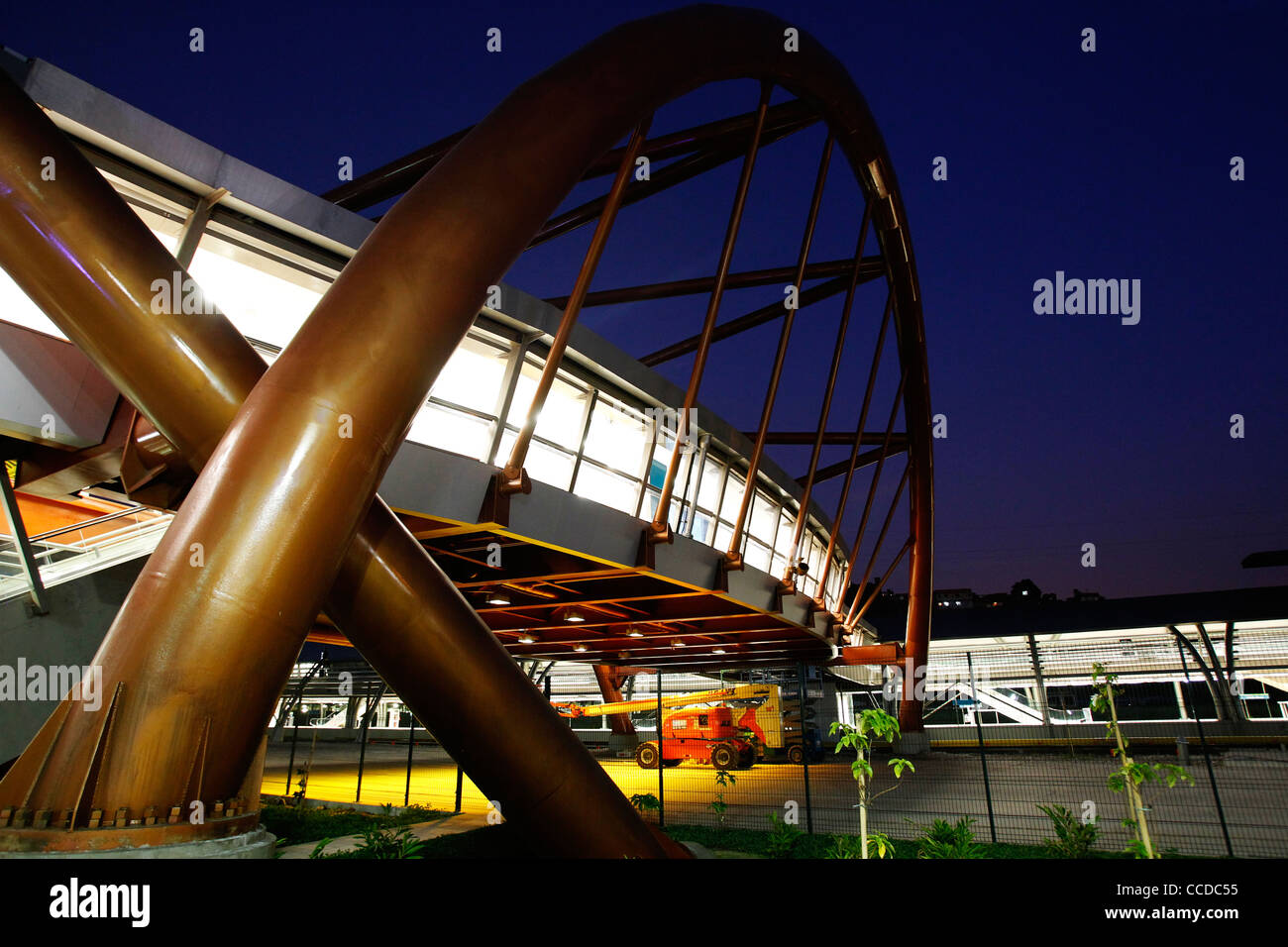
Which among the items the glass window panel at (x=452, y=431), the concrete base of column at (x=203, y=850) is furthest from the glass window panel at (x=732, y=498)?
the concrete base of column at (x=203, y=850)

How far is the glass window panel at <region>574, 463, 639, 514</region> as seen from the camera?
15594mm

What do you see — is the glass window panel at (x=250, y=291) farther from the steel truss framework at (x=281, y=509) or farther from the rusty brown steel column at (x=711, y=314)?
the rusty brown steel column at (x=711, y=314)

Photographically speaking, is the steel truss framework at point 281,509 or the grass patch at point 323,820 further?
the grass patch at point 323,820

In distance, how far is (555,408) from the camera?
1454 centimetres

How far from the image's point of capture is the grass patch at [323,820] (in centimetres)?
1426

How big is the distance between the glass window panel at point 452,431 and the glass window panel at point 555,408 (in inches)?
26.0

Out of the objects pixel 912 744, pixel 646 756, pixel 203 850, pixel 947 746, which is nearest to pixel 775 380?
pixel 203 850

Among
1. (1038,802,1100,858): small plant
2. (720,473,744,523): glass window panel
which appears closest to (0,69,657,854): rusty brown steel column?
(1038,802,1100,858): small plant

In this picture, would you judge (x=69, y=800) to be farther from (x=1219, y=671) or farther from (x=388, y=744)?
(x=388, y=744)

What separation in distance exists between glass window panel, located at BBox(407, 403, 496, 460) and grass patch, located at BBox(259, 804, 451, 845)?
25.1 feet

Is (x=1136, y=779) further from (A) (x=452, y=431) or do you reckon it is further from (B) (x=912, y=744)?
(B) (x=912, y=744)

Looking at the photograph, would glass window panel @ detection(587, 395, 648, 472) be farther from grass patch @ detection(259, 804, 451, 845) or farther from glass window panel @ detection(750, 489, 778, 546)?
grass patch @ detection(259, 804, 451, 845)
